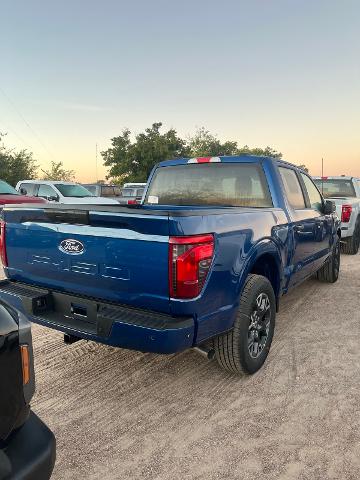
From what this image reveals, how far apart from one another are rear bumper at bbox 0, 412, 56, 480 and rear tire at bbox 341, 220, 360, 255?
8.86 meters

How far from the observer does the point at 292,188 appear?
4.56 metres

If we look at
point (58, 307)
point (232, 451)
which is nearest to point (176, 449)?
point (232, 451)

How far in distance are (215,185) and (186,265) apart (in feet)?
6.14

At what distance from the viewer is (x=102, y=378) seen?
3.36m

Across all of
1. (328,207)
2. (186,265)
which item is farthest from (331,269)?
(186,265)

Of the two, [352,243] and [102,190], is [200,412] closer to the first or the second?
[352,243]

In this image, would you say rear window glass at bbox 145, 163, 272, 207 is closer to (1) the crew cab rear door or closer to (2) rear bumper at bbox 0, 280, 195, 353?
(1) the crew cab rear door

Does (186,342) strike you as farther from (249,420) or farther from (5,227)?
(5,227)

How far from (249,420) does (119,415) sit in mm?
915

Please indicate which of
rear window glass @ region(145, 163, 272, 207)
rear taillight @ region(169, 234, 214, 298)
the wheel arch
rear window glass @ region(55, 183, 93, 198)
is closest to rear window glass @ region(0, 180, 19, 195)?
rear window glass @ region(55, 183, 93, 198)

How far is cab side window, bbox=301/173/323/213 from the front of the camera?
517cm

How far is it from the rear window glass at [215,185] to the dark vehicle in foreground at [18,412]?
2870mm

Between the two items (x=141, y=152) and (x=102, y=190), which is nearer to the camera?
(x=102, y=190)

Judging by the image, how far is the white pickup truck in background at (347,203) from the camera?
344 inches
